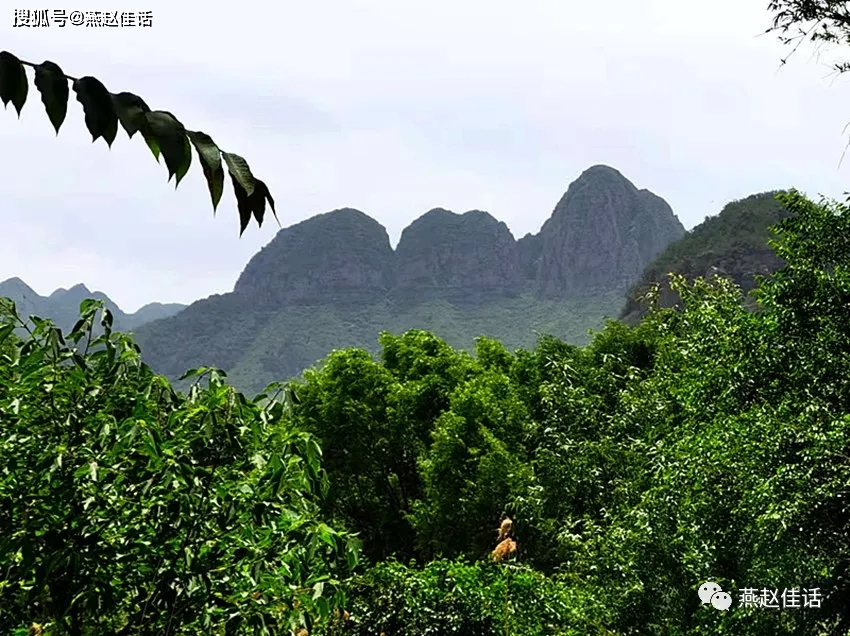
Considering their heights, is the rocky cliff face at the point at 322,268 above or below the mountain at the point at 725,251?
above

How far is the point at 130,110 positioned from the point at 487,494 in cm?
1491

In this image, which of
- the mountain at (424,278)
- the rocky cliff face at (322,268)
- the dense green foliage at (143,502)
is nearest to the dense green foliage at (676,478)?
the dense green foliage at (143,502)

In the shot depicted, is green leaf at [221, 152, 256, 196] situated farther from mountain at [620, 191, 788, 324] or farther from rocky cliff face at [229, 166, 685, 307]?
rocky cliff face at [229, 166, 685, 307]

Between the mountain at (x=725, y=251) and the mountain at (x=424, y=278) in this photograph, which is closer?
the mountain at (x=725, y=251)

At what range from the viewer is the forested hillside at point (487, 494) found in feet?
10.4

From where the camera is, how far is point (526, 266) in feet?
527

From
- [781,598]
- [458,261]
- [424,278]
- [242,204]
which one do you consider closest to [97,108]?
[242,204]

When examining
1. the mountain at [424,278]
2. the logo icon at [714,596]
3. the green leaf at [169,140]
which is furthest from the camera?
the mountain at [424,278]

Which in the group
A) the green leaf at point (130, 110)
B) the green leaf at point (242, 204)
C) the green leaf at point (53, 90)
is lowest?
the green leaf at point (242, 204)

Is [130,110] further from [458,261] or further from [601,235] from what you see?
[458,261]

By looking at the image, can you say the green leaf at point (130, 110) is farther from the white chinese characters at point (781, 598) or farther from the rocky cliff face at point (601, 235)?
the rocky cliff face at point (601, 235)

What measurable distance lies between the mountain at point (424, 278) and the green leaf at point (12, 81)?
4974 inches

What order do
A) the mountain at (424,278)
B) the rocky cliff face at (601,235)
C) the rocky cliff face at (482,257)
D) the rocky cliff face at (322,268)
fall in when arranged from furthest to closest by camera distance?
the rocky cliff face at (322,268)
the rocky cliff face at (482,257)
the rocky cliff face at (601,235)
the mountain at (424,278)

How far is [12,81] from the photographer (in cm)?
124
